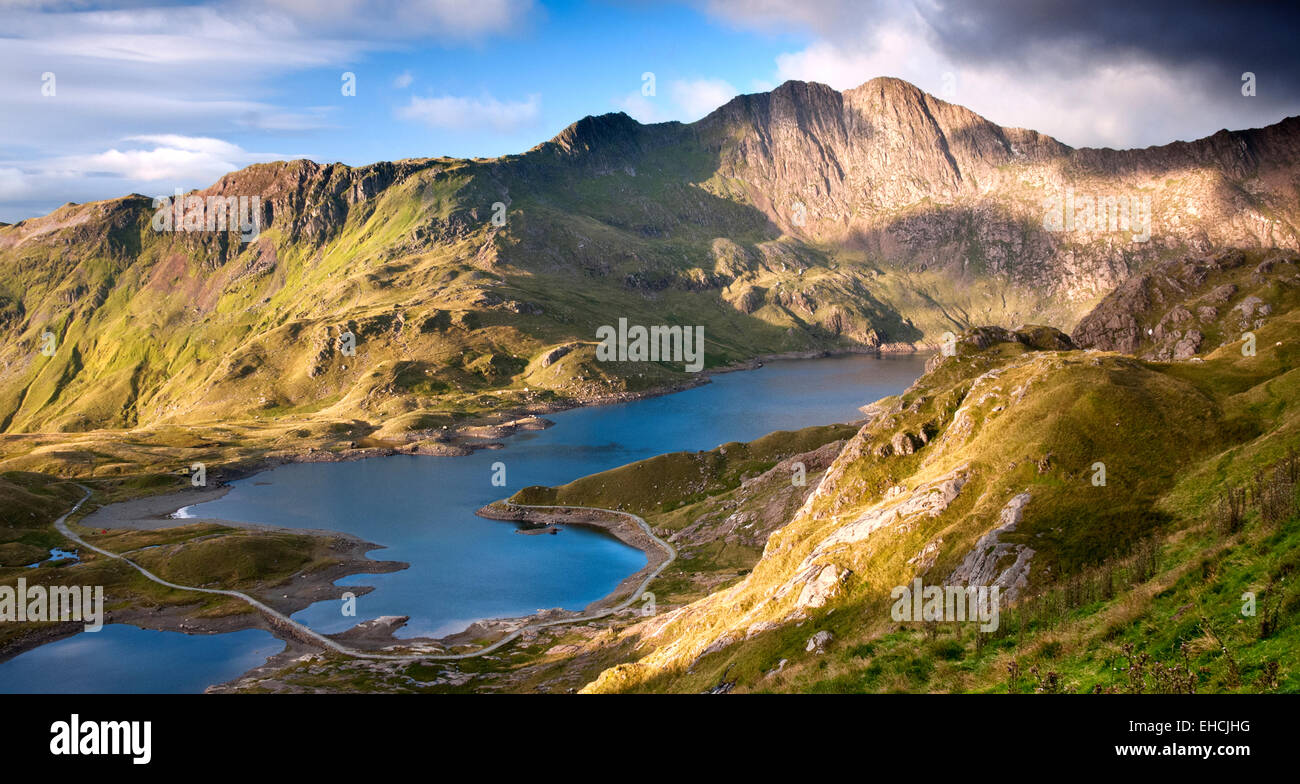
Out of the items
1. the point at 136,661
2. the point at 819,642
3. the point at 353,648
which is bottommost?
the point at 136,661

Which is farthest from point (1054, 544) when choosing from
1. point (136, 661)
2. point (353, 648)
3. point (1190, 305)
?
point (1190, 305)

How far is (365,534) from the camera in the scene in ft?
527

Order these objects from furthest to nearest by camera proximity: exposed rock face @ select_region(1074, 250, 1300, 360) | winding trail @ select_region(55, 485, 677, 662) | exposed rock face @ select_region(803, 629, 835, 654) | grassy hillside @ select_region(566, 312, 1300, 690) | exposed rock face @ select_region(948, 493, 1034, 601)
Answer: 1. exposed rock face @ select_region(1074, 250, 1300, 360)
2. winding trail @ select_region(55, 485, 677, 662)
3. exposed rock face @ select_region(803, 629, 835, 654)
4. exposed rock face @ select_region(948, 493, 1034, 601)
5. grassy hillside @ select_region(566, 312, 1300, 690)

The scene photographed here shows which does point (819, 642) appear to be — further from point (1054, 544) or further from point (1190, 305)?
point (1190, 305)

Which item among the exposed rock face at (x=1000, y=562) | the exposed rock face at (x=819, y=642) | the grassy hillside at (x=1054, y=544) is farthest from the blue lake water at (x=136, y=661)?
the exposed rock face at (x=1000, y=562)

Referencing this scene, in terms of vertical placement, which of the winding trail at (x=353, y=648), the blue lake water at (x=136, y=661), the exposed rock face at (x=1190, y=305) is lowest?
the blue lake water at (x=136, y=661)

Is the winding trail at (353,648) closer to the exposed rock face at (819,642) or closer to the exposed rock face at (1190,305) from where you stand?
the exposed rock face at (819,642)

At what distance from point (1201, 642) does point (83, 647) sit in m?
134

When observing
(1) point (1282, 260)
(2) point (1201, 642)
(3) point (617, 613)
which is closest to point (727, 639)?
(2) point (1201, 642)

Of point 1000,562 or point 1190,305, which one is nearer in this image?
point 1000,562

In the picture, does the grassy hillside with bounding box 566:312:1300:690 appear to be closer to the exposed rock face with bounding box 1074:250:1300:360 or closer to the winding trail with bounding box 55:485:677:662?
the winding trail with bounding box 55:485:677:662

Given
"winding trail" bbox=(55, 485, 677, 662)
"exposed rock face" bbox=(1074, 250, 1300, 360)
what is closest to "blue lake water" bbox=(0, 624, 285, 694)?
"winding trail" bbox=(55, 485, 677, 662)

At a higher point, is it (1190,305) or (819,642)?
(1190,305)
